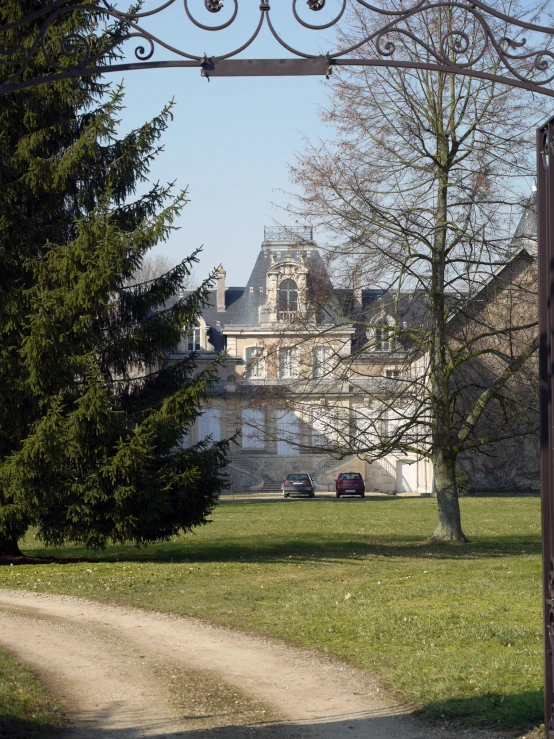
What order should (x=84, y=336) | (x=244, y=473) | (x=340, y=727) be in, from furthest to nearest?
(x=244, y=473) → (x=84, y=336) → (x=340, y=727)

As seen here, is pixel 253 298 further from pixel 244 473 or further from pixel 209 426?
pixel 244 473

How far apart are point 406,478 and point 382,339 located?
28705 millimetres


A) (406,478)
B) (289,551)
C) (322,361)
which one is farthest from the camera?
(406,478)

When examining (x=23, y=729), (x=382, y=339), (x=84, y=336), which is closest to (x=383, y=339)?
(x=382, y=339)

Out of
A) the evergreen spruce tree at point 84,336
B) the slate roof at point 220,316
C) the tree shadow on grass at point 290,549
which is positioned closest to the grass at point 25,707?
the evergreen spruce tree at point 84,336

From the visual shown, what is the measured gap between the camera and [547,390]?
4.67 meters

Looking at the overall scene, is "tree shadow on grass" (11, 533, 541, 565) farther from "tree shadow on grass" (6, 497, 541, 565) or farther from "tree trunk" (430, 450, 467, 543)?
"tree trunk" (430, 450, 467, 543)

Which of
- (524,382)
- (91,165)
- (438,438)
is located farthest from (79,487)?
(524,382)

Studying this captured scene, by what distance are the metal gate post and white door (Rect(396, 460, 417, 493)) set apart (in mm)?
39625

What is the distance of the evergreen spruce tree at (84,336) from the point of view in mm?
13195

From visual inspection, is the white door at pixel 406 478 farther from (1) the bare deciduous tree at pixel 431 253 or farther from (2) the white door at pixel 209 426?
(1) the bare deciduous tree at pixel 431 253

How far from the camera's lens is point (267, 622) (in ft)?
30.8

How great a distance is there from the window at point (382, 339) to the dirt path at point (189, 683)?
8.48 meters

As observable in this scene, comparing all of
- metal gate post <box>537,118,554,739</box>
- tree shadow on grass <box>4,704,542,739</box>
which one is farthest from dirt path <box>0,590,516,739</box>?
metal gate post <box>537,118,554,739</box>
